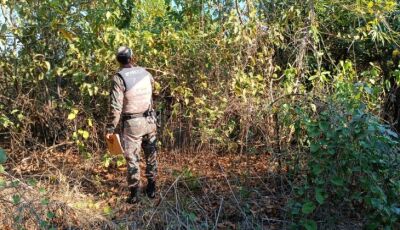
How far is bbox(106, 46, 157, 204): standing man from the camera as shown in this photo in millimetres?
4590

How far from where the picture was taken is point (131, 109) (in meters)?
4.68

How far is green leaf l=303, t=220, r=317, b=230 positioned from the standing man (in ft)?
5.68

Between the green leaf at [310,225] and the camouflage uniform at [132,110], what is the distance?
6.02 feet

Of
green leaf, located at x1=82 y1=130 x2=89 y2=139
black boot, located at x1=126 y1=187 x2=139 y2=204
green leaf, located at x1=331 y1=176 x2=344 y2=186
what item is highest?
green leaf, located at x1=82 y1=130 x2=89 y2=139

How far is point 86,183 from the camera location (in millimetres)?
5348

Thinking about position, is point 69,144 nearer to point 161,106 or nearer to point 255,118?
point 161,106

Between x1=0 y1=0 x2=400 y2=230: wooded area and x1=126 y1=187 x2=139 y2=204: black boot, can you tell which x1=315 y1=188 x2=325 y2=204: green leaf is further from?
x1=126 y1=187 x2=139 y2=204: black boot

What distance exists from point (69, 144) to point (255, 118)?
2.53 m

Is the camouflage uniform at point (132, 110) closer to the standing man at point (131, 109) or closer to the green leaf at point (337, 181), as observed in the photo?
the standing man at point (131, 109)

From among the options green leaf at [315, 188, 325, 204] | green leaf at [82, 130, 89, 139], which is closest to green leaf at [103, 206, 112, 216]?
green leaf at [82, 130, 89, 139]

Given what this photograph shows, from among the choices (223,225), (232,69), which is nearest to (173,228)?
(223,225)

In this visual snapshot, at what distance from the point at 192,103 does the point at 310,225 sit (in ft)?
8.07

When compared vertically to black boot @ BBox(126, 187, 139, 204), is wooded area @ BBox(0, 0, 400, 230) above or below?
above

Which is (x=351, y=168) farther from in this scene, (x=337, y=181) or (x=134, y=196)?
(x=134, y=196)
